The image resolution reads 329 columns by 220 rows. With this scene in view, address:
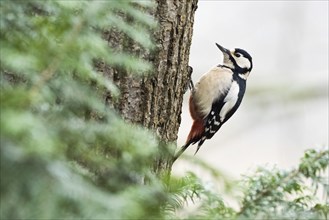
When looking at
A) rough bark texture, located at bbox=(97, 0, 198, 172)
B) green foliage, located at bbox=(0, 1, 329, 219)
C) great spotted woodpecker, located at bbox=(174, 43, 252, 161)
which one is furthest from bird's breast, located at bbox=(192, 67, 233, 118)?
green foliage, located at bbox=(0, 1, 329, 219)

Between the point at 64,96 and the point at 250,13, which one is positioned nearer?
the point at 64,96

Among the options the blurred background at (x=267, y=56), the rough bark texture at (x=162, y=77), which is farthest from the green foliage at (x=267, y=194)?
the blurred background at (x=267, y=56)

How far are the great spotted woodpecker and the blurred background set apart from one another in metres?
0.58

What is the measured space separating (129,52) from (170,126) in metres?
0.26

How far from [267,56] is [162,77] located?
10.6ft

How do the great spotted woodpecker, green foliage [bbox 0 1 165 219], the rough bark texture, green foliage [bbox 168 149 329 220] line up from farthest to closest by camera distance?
the great spotted woodpecker
the rough bark texture
green foliage [bbox 168 149 329 220]
green foliage [bbox 0 1 165 219]

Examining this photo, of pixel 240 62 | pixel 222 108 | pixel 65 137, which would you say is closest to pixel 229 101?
pixel 222 108

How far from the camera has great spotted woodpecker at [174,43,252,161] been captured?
345 cm

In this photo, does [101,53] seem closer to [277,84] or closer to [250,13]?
[277,84]

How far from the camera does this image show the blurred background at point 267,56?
457 centimetres

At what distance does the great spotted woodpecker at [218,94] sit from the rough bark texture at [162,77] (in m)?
1.28

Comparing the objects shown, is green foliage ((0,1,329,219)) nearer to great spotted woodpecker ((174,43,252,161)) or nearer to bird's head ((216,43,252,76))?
great spotted woodpecker ((174,43,252,161))

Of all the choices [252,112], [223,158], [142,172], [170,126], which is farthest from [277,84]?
[142,172]

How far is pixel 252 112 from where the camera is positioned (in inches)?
147
